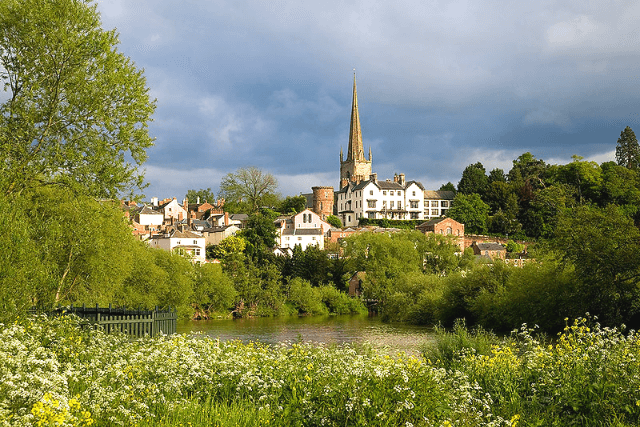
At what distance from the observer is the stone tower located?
11431cm

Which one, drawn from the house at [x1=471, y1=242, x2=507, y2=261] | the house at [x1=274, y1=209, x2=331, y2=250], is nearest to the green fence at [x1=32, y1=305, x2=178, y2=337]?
the house at [x1=274, y1=209, x2=331, y2=250]

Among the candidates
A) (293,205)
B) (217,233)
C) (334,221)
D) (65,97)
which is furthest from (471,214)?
(65,97)

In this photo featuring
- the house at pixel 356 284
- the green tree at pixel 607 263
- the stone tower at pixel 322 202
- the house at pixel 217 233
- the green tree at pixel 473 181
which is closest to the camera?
the green tree at pixel 607 263

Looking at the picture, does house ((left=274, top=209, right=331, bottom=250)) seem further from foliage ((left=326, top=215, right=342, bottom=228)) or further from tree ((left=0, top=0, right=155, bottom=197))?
tree ((left=0, top=0, right=155, bottom=197))

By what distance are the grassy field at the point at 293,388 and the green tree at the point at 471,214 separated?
306ft

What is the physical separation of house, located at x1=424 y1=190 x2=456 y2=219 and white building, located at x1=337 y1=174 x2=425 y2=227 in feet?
4.89

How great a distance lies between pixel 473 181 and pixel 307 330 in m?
74.3

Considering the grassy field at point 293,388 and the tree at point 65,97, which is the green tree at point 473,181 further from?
the grassy field at point 293,388

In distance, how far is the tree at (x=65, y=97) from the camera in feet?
63.1

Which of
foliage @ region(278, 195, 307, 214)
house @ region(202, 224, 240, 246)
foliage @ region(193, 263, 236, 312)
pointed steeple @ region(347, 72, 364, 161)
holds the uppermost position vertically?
pointed steeple @ region(347, 72, 364, 161)

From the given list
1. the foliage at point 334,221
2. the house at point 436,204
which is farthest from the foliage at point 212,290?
the house at point 436,204

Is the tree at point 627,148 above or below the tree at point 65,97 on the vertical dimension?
above

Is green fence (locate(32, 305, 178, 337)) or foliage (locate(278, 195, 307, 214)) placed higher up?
foliage (locate(278, 195, 307, 214))

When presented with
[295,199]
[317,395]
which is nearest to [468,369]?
[317,395]
